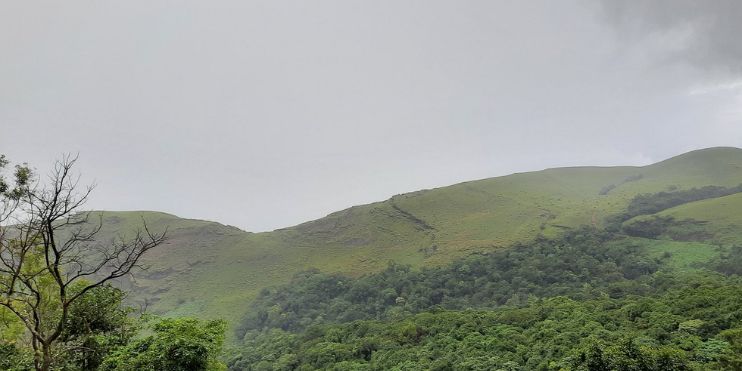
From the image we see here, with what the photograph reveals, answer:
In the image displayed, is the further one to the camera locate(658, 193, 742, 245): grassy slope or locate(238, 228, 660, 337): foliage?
locate(658, 193, 742, 245): grassy slope

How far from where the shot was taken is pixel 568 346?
4422 cm

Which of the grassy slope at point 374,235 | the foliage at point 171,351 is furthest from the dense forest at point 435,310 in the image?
the grassy slope at point 374,235

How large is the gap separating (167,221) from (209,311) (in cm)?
8008

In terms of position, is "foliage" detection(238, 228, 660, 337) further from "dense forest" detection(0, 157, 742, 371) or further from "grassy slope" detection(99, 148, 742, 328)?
"grassy slope" detection(99, 148, 742, 328)

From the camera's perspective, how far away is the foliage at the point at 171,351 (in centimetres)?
2056

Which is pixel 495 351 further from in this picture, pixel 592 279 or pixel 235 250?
pixel 235 250

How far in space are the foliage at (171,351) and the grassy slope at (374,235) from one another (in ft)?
360

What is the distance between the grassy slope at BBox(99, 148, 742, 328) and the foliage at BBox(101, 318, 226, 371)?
109618mm

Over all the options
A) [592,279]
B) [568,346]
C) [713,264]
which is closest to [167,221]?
[592,279]

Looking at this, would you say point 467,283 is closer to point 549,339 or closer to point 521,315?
point 521,315

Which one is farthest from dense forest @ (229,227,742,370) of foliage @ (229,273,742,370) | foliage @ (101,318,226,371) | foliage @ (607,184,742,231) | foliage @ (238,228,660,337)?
foliage @ (101,318,226,371)

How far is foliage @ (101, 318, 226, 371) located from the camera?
20.6m

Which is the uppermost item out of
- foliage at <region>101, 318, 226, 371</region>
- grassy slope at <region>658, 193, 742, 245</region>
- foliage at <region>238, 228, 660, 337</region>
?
foliage at <region>101, 318, 226, 371</region>

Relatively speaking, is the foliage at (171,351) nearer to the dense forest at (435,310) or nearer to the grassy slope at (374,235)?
the dense forest at (435,310)
